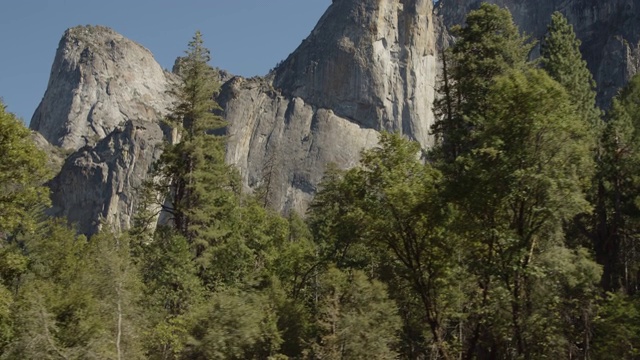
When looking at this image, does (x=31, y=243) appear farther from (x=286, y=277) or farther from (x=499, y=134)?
(x=499, y=134)

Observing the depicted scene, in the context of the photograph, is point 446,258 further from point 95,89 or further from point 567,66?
point 95,89

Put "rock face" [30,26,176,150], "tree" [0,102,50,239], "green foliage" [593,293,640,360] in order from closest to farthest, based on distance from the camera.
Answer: "green foliage" [593,293,640,360] → "tree" [0,102,50,239] → "rock face" [30,26,176,150]

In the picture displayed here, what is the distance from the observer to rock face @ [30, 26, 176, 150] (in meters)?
132

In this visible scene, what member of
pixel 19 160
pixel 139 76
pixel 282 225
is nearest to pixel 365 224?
pixel 19 160

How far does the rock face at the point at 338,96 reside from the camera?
87.9 metres

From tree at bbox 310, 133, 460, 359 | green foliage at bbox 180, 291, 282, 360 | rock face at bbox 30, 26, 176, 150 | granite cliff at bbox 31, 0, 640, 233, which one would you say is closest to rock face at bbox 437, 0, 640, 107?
granite cliff at bbox 31, 0, 640, 233

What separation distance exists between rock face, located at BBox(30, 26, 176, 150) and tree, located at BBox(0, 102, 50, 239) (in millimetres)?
114013

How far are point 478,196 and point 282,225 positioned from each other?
859 inches

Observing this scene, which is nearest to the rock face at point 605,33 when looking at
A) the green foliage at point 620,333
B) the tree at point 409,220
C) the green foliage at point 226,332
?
the tree at point 409,220

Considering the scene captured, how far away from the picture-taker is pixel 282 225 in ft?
116

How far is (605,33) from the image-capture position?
88.1m

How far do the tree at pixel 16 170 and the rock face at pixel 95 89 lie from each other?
4489 inches

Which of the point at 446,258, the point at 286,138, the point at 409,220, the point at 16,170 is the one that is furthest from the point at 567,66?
the point at 286,138

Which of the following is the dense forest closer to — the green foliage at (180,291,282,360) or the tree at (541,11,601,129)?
the green foliage at (180,291,282,360)
